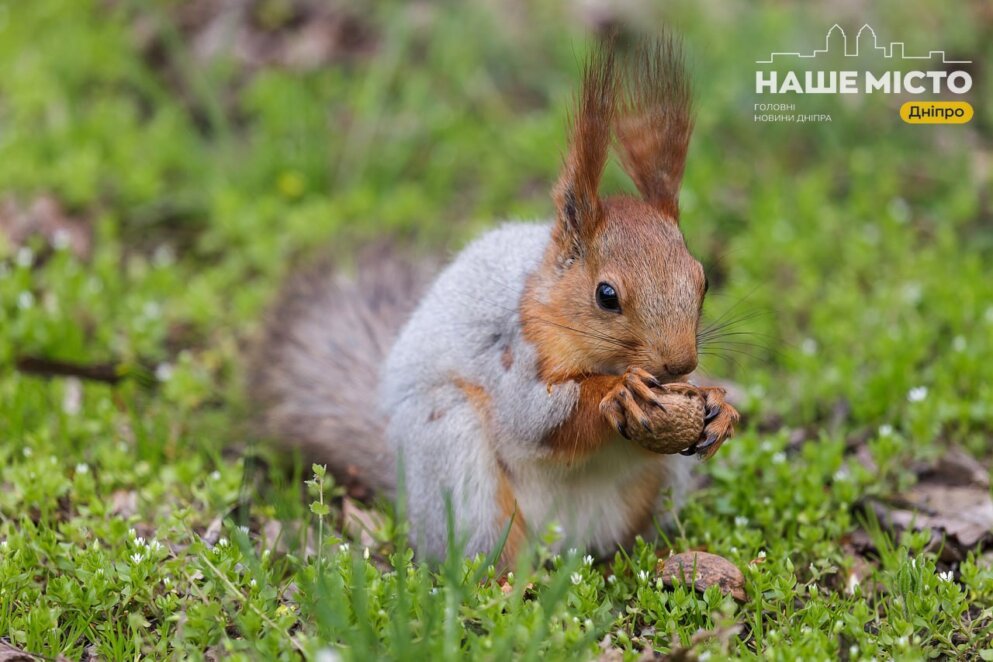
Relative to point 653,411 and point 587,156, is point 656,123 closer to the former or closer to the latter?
point 587,156

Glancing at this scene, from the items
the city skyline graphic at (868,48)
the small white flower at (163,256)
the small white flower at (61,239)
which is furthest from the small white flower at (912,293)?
the small white flower at (61,239)

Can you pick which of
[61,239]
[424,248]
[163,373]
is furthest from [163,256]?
[424,248]

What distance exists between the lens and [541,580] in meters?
2.41

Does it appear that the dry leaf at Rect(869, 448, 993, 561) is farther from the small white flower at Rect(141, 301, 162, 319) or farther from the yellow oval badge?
the small white flower at Rect(141, 301, 162, 319)

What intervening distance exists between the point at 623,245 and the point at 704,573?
0.77 meters

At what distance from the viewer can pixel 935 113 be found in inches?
184

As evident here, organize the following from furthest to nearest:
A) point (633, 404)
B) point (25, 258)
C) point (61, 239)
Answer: point (61, 239)
point (25, 258)
point (633, 404)

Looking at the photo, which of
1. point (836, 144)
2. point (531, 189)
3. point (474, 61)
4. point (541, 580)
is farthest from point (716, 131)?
point (541, 580)

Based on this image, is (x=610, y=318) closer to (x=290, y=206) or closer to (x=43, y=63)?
(x=290, y=206)

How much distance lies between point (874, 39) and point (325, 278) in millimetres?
2796

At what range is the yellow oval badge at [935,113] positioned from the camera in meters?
4.64

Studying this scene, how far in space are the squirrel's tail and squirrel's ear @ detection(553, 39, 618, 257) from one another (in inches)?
32.2

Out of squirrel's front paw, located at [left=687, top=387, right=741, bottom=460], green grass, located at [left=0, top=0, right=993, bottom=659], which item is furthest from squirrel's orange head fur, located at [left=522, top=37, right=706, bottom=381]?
green grass, located at [left=0, top=0, right=993, bottom=659]

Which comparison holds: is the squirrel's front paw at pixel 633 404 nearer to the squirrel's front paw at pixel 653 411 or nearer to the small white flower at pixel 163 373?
the squirrel's front paw at pixel 653 411
